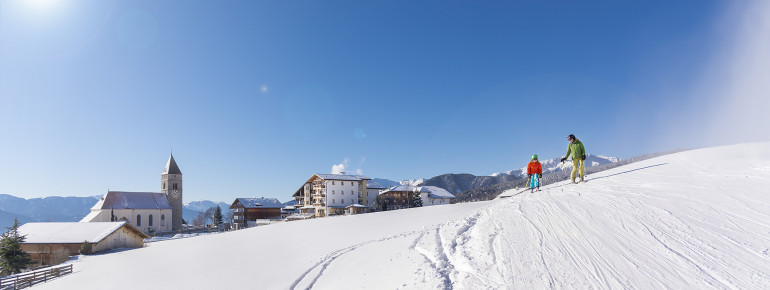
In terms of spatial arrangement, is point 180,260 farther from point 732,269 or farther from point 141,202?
point 141,202

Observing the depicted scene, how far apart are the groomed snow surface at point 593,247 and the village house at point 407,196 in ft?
176

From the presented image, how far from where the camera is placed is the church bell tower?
85.4 meters

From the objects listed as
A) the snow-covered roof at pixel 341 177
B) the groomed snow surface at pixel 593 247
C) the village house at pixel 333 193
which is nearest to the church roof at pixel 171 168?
the village house at pixel 333 193

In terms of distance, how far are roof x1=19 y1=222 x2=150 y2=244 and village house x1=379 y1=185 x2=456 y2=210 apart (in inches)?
1653

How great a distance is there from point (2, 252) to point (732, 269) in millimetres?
44406

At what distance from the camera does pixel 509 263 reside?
6.50 meters

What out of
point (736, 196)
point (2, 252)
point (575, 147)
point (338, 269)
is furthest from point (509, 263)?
point (2, 252)

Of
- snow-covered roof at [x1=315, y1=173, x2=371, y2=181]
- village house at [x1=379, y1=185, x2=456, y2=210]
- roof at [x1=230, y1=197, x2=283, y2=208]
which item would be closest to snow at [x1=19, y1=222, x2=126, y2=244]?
snow-covered roof at [x1=315, y1=173, x2=371, y2=181]

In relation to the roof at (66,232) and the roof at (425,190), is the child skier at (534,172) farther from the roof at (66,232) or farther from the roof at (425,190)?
the roof at (425,190)

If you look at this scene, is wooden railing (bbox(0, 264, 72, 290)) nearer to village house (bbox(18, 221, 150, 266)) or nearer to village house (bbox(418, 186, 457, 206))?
village house (bbox(18, 221, 150, 266))

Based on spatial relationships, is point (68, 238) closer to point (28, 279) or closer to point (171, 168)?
point (28, 279)

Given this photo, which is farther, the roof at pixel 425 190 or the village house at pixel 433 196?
the village house at pixel 433 196

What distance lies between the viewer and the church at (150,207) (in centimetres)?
7331

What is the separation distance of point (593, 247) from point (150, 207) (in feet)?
306
